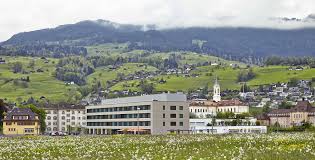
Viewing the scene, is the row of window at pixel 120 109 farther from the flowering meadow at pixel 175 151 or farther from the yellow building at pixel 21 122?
the flowering meadow at pixel 175 151

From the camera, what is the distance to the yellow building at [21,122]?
15688 centimetres

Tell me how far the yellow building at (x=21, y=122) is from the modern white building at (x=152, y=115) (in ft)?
71.1

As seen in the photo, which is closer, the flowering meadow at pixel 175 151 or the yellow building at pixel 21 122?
the flowering meadow at pixel 175 151

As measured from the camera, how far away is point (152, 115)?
504 ft

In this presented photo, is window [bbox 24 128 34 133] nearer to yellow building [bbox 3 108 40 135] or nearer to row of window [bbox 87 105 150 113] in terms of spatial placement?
yellow building [bbox 3 108 40 135]

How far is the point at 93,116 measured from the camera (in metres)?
191

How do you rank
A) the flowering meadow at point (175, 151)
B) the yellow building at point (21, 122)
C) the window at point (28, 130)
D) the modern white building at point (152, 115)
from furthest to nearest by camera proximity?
the window at point (28, 130) → the yellow building at point (21, 122) → the modern white building at point (152, 115) → the flowering meadow at point (175, 151)

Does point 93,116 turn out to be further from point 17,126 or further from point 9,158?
point 9,158

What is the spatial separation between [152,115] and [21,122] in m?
33.4

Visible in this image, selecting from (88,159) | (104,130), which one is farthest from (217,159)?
(104,130)

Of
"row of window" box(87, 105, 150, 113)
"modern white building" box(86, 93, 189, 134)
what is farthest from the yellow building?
"row of window" box(87, 105, 150, 113)

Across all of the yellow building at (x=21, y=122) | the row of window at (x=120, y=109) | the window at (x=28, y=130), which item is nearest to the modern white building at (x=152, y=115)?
the row of window at (x=120, y=109)

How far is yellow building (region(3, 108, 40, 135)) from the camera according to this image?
6176 inches

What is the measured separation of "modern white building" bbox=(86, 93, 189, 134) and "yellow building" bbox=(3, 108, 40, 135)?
21.7m
